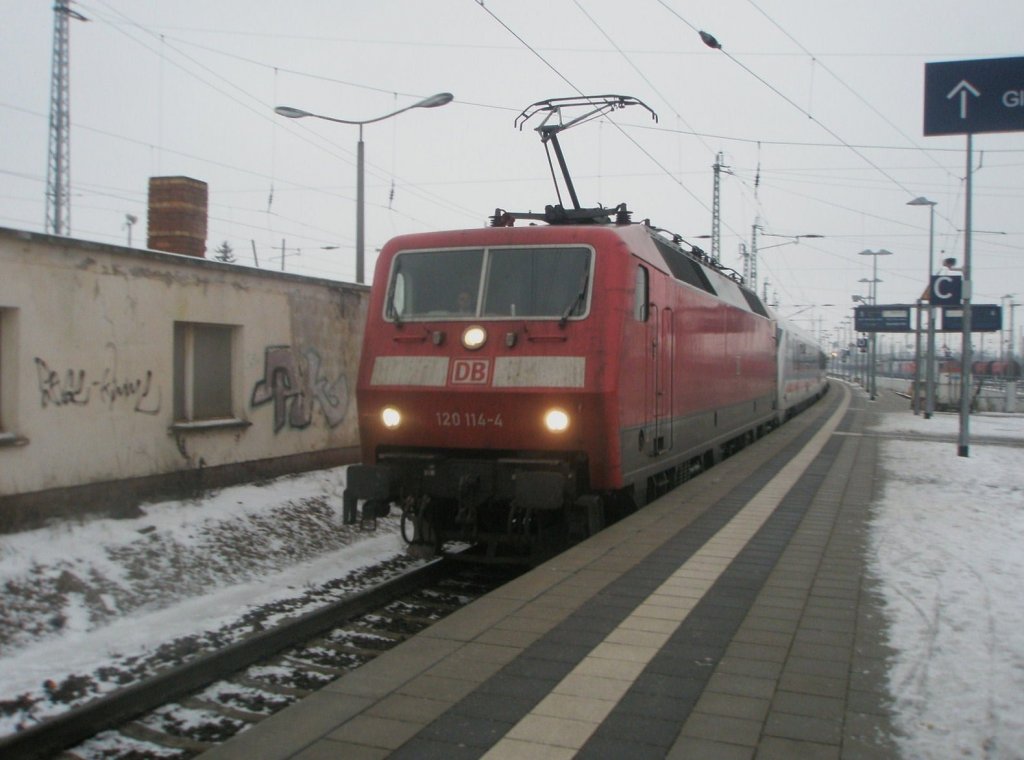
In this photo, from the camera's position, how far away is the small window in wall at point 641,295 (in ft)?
28.7

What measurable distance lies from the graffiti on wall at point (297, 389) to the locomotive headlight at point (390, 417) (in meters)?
4.31

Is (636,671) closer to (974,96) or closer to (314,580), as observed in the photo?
(314,580)

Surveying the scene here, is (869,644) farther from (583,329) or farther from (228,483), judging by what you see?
(228,483)

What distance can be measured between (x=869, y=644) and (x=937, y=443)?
16610 mm

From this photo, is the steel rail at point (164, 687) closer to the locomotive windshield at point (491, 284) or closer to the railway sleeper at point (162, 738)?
the railway sleeper at point (162, 738)

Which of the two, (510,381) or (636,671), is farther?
(510,381)

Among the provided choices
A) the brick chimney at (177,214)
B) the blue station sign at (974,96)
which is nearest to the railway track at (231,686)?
the brick chimney at (177,214)

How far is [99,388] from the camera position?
9.90m

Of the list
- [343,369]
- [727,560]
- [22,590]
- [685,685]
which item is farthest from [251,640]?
[343,369]

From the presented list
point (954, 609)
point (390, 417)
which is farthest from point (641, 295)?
point (954, 609)

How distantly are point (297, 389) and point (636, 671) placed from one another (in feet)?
30.7

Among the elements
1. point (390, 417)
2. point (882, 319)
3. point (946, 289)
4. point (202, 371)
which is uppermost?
point (882, 319)

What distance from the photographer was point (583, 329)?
26.9 ft

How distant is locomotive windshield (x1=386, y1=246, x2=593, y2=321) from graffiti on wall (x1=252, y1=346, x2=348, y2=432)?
4.31 metres
